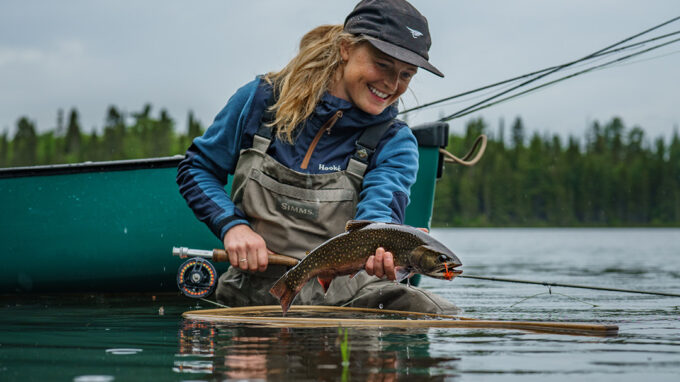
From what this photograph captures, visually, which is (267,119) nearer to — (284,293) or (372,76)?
(372,76)

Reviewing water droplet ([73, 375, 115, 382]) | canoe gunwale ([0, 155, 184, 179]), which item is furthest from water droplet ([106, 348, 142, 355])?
canoe gunwale ([0, 155, 184, 179])

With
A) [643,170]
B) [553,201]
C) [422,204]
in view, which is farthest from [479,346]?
[643,170]

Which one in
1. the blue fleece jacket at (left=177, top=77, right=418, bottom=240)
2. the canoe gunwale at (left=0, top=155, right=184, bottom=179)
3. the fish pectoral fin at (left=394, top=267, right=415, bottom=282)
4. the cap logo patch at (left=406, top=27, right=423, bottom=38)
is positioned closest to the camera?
the fish pectoral fin at (left=394, top=267, right=415, bottom=282)

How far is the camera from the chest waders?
409 cm

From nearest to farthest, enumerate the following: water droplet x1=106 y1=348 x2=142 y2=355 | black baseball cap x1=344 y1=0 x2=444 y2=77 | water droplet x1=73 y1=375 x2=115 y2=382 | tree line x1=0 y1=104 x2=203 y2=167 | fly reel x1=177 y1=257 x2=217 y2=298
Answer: water droplet x1=73 y1=375 x2=115 y2=382 < water droplet x1=106 y1=348 x2=142 y2=355 < black baseball cap x1=344 y1=0 x2=444 y2=77 < fly reel x1=177 y1=257 x2=217 y2=298 < tree line x1=0 y1=104 x2=203 y2=167

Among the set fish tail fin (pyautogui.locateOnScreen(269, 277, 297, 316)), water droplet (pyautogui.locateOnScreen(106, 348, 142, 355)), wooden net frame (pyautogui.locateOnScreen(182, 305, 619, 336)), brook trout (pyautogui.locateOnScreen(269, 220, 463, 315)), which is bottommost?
water droplet (pyautogui.locateOnScreen(106, 348, 142, 355))

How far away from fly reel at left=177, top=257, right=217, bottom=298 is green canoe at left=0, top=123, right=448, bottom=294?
1.57 m

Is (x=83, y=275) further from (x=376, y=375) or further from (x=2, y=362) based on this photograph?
(x=376, y=375)

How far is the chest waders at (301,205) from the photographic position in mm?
4094

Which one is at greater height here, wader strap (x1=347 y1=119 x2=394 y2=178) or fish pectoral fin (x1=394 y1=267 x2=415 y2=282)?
wader strap (x1=347 y1=119 x2=394 y2=178)

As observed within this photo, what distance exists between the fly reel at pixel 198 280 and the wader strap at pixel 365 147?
42.4 inches

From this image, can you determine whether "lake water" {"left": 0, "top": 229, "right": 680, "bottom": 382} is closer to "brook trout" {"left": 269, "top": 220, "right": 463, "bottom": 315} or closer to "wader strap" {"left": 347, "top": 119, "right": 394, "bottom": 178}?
"brook trout" {"left": 269, "top": 220, "right": 463, "bottom": 315}

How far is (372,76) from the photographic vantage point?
405 centimetres

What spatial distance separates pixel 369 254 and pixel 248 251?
0.60 meters
